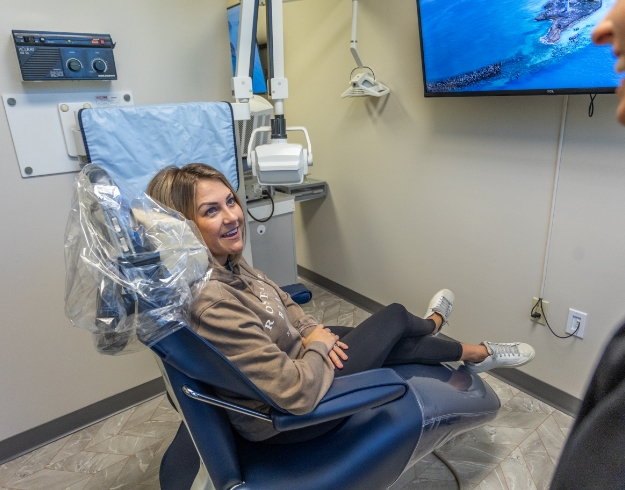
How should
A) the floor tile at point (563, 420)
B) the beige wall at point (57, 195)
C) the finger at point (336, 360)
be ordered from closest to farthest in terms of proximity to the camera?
the finger at point (336, 360) → the beige wall at point (57, 195) → the floor tile at point (563, 420)

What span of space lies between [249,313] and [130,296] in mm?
299

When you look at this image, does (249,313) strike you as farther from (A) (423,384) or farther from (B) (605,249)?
(B) (605,249)

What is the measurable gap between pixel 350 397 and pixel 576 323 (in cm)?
119

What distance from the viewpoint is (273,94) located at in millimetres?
1470

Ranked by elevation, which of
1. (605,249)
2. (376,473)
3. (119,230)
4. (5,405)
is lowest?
(5,405)

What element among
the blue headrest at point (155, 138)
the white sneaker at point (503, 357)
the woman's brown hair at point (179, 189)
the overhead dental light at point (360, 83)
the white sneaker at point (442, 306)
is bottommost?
the white sneaker at point (503, 357)

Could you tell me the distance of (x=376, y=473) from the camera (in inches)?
40.9

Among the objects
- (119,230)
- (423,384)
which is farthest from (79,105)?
(423,384)

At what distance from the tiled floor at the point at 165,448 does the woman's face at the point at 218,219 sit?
1004mm

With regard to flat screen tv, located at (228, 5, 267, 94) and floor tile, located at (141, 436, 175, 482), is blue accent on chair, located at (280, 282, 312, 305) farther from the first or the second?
flat screen tv, located at (228, 5, 267, 94)

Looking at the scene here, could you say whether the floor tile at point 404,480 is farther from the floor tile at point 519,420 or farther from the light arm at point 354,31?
the light arm at point 354,31

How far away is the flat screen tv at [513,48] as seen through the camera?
1303 millimetres

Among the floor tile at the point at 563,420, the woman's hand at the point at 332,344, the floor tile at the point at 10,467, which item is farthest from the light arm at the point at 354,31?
the floor tile at the point at 10,467

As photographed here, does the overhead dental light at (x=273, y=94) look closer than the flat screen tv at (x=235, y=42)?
Yes
